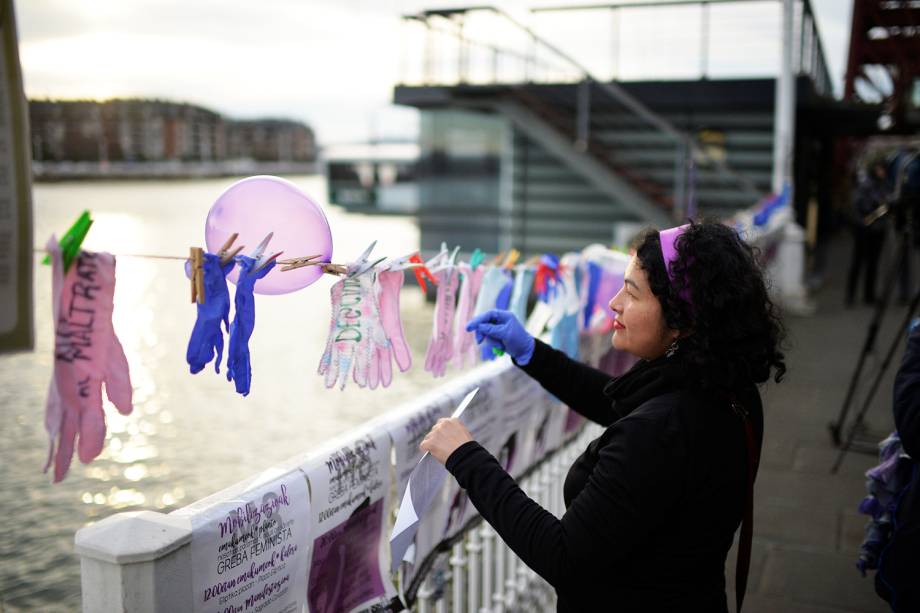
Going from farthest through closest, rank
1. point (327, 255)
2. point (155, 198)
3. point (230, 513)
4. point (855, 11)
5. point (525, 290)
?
1. point (155, 198)
2. point (855, 11)
3. point (525, 290)
4. point (327, 255)
5. point (230, 513)

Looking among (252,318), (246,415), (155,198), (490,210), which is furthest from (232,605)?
(155,198)

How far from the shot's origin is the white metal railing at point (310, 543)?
171 cm

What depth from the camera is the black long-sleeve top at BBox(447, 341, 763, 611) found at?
1.75 metres

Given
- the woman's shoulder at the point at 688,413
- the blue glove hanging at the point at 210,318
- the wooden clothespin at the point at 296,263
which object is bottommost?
the woman's shoulder at the point at 688,413

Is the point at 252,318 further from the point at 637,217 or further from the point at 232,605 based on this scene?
the point at 637,217

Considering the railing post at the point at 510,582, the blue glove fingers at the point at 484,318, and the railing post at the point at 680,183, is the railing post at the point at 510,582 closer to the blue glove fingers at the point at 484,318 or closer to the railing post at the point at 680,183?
the blue glove fingers at the point at 484,318

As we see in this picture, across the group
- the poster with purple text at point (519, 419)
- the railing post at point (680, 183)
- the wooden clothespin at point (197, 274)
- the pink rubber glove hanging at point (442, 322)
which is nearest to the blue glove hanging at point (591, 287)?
the poster with purple text at point (519, 419)

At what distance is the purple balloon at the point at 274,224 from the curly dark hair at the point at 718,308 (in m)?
1.01

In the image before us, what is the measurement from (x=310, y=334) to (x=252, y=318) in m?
14.7

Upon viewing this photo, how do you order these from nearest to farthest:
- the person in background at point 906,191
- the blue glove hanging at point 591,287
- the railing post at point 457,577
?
the railing post at point 457,577 < the blue glove hanging at point 591,287 < the person in background at point 906,191

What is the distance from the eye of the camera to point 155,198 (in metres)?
80.1

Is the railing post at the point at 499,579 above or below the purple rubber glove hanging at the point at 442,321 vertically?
below

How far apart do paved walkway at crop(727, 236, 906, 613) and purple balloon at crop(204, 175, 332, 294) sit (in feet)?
4.45

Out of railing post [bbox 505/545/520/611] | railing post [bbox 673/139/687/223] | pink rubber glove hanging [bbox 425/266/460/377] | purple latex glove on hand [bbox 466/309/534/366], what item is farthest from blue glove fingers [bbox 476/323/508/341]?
railing post [bbox 673/139/687/223]
